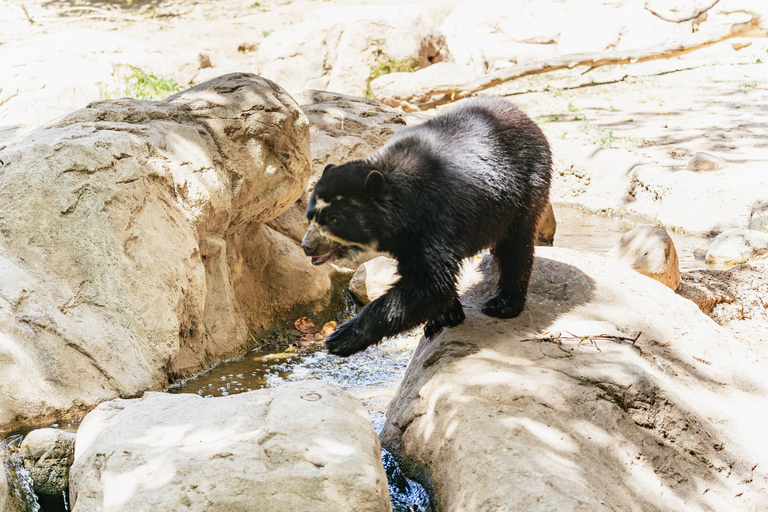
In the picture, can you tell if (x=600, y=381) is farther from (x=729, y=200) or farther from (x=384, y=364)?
(x=729, y=200)

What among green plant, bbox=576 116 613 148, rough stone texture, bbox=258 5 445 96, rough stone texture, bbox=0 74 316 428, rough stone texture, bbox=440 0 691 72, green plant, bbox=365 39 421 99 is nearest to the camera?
rough stone texture, bbox=0 74 316 428

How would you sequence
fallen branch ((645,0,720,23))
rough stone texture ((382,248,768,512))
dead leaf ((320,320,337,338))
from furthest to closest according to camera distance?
fallen branch ((645,0,720,23))
dead leaf ((320,320,337,338))
rough stone texture ((382,248,768,512))

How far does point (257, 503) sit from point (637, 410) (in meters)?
2.22

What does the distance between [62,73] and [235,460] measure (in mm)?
10144

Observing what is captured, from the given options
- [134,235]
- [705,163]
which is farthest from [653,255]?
[134,235]

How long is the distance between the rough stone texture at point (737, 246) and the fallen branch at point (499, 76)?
18.0 ft

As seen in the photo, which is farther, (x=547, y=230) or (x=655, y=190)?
(x=655, y=190)

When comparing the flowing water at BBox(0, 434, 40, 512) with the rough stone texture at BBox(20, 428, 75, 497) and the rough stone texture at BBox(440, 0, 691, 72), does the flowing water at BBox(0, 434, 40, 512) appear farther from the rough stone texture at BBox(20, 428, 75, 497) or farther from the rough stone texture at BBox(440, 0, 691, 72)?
the rough stone texture at BBox(440, 0, 691, 72)

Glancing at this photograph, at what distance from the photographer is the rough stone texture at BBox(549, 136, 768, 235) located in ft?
32.2

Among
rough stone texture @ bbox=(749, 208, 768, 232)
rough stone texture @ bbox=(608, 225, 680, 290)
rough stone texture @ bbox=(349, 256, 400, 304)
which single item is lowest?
rough stone texture @ bbox=(749, 208, 768, 232)

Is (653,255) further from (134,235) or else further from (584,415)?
(134,235)

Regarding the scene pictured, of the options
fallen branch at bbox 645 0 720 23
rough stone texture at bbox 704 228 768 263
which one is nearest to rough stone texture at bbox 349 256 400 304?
rough stone texture at bbox 704 228 768 263

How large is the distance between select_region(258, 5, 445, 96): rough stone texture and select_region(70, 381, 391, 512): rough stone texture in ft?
40.4

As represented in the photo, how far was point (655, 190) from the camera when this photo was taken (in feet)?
34.7
